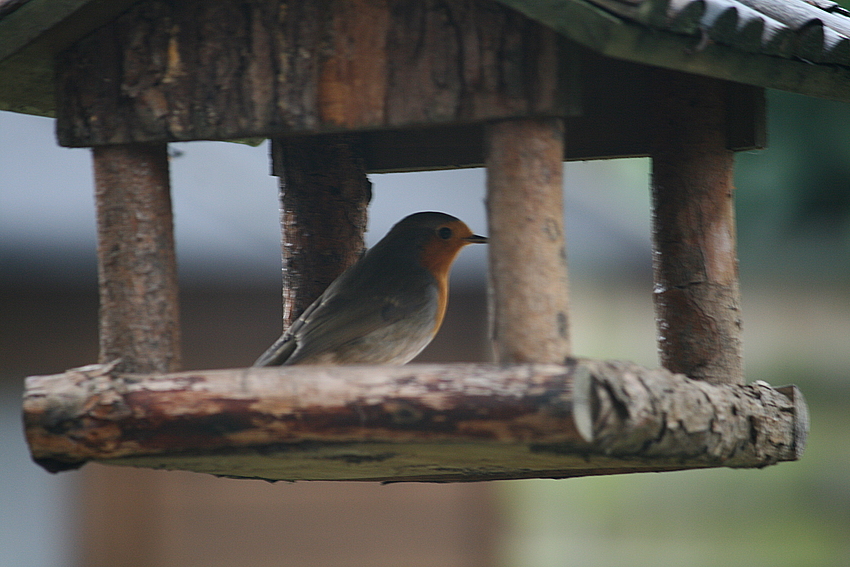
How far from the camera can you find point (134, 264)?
7.02 ft

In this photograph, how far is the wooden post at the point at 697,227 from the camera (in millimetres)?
2541

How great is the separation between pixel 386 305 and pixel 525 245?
67 cm

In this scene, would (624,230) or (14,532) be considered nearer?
(14,532)

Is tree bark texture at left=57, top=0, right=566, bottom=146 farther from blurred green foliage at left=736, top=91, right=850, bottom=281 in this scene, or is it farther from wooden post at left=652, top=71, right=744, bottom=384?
blurred green foliage at left=736, top=91, right=850, bottom=281

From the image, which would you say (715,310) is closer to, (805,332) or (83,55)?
(83,55)

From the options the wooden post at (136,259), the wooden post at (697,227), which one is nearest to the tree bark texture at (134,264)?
the wooden post at (136,259)

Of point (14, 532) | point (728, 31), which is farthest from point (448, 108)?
point (14, 532)

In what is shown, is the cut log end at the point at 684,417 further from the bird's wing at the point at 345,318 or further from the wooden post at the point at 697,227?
the bird's wing at the point at 345,318

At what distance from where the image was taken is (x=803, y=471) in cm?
769

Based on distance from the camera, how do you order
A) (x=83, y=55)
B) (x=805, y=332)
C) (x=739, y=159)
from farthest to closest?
(x=805, y=332), (x=739, y=159), (x=83, y=55)

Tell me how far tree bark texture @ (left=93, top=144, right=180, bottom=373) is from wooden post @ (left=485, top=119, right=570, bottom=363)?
2.36 ft

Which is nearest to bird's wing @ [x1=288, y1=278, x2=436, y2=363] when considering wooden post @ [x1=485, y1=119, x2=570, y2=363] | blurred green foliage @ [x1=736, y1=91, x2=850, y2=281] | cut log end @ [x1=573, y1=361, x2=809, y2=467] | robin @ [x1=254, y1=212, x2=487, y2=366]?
robin @ [x1=254, y1=212, x2=487, y2=366]

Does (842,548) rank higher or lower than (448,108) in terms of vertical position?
lower

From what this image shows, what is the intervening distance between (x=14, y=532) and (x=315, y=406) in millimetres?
4490
